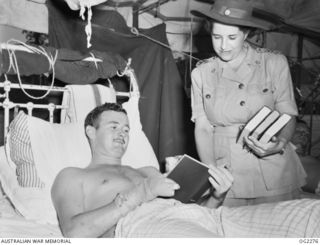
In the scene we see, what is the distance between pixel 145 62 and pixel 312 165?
58.8 inches

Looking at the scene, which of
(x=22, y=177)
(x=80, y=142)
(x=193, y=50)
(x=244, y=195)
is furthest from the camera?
(x=193, y=50)

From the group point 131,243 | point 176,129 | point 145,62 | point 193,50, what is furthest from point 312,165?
point 131,243

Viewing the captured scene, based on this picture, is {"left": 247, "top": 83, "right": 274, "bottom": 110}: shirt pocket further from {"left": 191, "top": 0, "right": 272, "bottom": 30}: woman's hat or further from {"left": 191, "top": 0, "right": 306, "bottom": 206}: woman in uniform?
{"left": 191, "top": 0, "right": 272, "bottom": 30}: woman's hat

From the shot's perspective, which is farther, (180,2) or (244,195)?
(180,2)

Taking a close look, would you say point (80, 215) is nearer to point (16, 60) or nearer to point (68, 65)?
point (16, 60)

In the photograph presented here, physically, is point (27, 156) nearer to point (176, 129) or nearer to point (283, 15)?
point (176, 129)

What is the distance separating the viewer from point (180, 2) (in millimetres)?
Result: 2752

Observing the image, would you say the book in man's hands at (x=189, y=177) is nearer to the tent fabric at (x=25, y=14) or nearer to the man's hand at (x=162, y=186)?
the man's hand at (x=162, y=186)

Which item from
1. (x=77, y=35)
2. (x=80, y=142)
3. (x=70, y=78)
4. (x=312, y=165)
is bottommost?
(x=312, y=165)

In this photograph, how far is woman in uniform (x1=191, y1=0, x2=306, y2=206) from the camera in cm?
145

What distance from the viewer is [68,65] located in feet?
6.36

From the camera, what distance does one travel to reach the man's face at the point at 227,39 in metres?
1.42

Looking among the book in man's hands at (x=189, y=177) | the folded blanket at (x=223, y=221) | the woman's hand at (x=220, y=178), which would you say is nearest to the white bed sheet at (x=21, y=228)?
the folded blanket at (x=223, y=221)

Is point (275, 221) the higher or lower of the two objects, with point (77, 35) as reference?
lower
